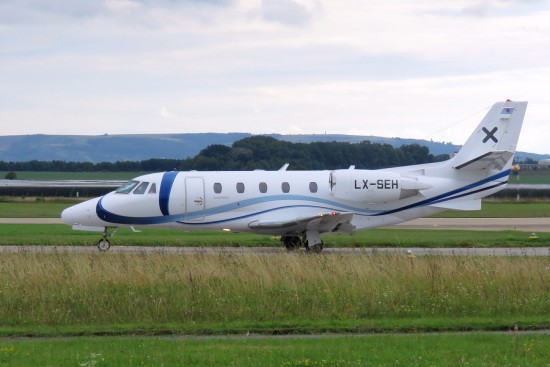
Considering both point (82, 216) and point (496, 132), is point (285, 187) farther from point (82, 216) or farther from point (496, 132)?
point (496, 132)

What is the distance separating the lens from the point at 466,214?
56219 mm

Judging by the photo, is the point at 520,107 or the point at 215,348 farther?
the point at 520,107

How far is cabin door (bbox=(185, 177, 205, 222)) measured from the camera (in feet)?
98.2

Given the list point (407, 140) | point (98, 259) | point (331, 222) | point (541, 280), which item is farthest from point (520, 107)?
point (407, 140)

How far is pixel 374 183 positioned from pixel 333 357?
694 inches

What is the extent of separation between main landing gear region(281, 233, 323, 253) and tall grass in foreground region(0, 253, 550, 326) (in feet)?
24.8

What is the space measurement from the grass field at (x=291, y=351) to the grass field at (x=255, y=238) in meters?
17.2

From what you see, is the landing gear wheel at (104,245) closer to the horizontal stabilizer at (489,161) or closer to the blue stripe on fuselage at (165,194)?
the blue stripe on fuselage at (165,194)

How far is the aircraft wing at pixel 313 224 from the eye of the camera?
1125 inches

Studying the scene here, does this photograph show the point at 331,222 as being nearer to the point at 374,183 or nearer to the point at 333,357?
the point at 374,183

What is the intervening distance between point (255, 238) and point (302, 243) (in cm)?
457

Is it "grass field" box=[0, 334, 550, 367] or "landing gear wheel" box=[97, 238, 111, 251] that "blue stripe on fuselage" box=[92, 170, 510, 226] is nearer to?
"landing gear wheel" box=[97, 238, 111, 251]

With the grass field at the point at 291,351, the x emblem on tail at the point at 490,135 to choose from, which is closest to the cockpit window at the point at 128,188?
the x emblem on tail at the point at 490,135

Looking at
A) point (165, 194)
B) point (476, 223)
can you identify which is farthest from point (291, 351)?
point (476, 223)
